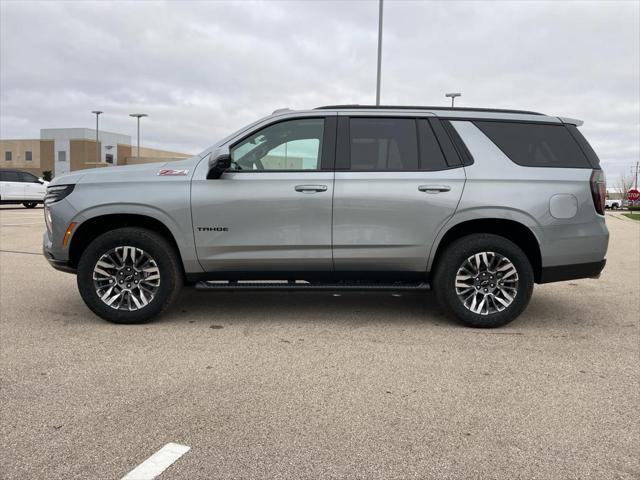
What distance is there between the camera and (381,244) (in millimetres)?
4641

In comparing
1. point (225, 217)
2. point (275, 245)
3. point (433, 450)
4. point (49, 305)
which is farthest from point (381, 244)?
point (49, 305)

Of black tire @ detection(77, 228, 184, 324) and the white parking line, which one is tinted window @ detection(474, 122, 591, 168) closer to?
black tire @ detection(77, 228, 184, 324)

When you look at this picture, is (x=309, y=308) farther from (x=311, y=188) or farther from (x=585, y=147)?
(x=585, y=147)

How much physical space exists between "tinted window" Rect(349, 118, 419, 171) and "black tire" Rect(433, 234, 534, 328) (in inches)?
32.9

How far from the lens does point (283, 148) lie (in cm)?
477

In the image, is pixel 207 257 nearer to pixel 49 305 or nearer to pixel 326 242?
pixel 326 242

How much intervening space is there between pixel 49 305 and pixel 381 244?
351 cm

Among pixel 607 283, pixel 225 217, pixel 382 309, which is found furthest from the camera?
pixel 607 283

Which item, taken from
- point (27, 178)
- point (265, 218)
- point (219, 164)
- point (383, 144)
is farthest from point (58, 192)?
point (27, 178)

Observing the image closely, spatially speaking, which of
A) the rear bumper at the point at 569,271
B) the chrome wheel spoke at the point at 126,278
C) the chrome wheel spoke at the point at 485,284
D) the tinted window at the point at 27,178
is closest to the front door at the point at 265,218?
the chrome wheel spoke at the point at 126,278

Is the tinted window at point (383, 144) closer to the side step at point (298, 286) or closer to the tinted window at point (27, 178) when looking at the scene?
the side step at point (298, 286)

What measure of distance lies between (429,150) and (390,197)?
594 mm

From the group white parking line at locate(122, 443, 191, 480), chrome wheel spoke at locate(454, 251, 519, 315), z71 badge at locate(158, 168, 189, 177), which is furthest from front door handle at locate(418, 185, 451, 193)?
white parking line at locate(122, 443, 191, 480)

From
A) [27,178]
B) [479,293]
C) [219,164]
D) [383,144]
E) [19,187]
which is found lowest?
[479,293]
